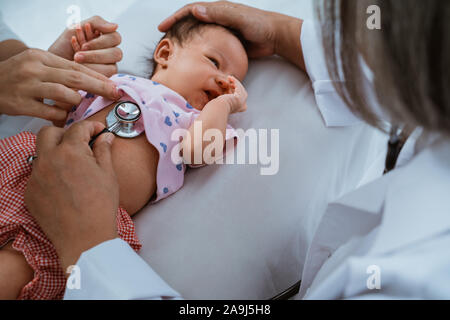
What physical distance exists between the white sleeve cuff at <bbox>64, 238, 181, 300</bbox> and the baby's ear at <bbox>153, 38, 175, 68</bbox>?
657mm

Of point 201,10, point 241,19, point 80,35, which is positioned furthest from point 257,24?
point 80,35

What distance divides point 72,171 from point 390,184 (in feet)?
1.77

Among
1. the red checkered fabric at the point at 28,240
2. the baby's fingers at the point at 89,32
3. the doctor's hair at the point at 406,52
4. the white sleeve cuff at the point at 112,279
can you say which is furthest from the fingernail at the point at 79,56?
the doctor's hair at the point at 406,52

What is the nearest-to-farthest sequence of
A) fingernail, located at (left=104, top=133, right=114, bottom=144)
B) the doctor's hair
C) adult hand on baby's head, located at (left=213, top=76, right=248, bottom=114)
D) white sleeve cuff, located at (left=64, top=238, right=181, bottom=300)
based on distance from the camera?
the doctor's hair, white sleeve cuff, located at (left=64, top=238, right=181, bottom=300), fingernail, located at (left=104, top=133, right=114, bottom=144), adult hand on baby's head, located at (left=213, top=76, right=248, bottom=114)

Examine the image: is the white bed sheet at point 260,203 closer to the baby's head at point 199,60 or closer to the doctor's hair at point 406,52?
the baby's head at point 199,60

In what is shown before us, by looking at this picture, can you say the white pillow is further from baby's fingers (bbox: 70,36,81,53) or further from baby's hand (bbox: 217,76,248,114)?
baby's fingers (bbox: 70,36,81,53)

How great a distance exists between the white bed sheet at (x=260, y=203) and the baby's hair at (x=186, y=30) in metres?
0.13

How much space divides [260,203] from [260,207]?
0.03 ft

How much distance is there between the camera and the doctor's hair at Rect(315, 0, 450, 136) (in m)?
0.33

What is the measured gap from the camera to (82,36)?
1.02 meters

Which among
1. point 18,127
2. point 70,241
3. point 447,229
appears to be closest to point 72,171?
point 70,241

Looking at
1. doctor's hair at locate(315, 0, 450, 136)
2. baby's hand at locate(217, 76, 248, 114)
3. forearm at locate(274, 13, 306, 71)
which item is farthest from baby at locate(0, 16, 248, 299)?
doctor's hair at locate(315, 0, 450, 136)

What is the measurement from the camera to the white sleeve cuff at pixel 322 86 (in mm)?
982

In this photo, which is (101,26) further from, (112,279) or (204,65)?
(112,279)
